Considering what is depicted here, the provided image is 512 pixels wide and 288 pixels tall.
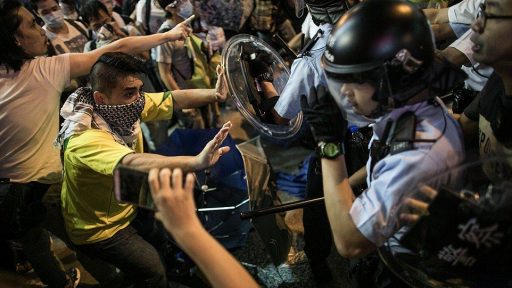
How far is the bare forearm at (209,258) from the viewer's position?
5.25 ft

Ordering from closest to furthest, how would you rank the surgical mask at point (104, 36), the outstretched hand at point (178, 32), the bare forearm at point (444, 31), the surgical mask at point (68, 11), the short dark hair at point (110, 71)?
the short dark hair at point (110, 71) → the bare forearm at point (444, 31) → the outstretched hand at point (178, 32) → the surgical mask at point (104, 36) → the surgical mask at point (68, 11)

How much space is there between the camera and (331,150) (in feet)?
6.38

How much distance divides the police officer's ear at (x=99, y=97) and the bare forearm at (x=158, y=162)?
→ 577 mm

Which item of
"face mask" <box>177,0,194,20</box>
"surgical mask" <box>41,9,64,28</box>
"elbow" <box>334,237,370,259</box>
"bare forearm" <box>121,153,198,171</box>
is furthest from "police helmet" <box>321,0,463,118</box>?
"surgical mask" <box>41,9,64,28</box>

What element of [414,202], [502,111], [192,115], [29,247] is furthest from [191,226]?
[192,115]

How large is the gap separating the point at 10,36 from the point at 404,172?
304 centimetres

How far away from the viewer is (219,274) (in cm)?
161

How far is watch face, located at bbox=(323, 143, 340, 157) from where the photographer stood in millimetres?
1941

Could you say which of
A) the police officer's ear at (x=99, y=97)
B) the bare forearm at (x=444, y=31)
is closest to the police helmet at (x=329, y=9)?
the bare forearm at (x=444, y=31)

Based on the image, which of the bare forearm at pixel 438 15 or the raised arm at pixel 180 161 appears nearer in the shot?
the raised arm at pixel 180 161

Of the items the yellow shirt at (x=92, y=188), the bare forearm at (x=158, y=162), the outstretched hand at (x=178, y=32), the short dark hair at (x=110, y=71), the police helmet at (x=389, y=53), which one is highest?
the police helmet at (x=389, y=53)

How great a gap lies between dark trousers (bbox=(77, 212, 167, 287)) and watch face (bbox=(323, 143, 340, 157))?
1641 millimetres

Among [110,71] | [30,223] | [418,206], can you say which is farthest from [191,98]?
→ [418,206]

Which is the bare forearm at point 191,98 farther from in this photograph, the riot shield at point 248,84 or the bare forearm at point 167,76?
the bare forearm at point 167,76
